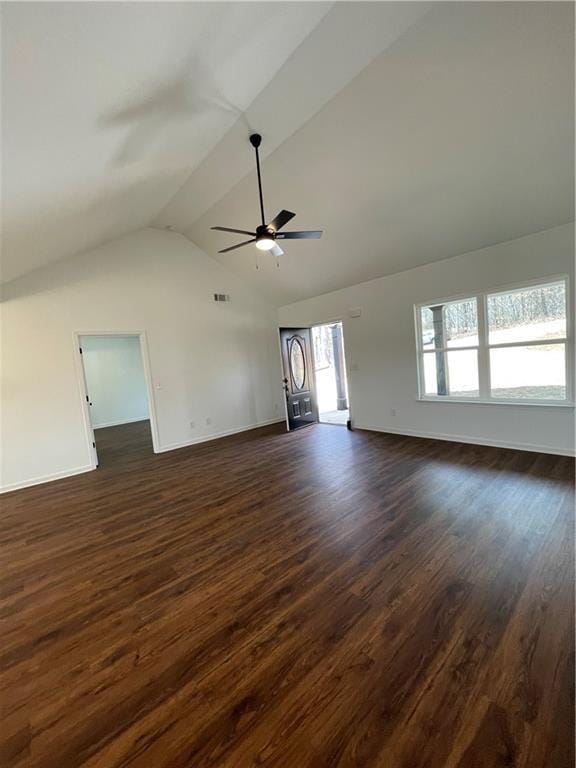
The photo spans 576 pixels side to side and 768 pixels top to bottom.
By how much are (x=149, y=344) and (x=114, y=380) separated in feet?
13.2

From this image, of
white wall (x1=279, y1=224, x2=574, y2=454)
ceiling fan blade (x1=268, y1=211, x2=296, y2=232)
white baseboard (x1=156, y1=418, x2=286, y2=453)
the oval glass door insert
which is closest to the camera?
ceiling fan blade (x1=268, y1=211, x2=296, y2=232)

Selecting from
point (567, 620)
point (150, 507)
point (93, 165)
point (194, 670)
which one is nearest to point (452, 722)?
point (567, 620)

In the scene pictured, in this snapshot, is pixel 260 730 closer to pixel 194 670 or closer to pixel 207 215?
pixel 194 670

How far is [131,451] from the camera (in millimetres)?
5863

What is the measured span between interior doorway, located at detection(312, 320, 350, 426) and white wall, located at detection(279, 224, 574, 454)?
1716mm

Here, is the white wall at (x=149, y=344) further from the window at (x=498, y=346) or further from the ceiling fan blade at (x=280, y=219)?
the window at (x=498, y=346)

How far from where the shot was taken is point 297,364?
6.70 metres

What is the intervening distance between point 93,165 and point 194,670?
3.53 m

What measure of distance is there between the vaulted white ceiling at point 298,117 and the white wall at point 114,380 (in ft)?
15.4

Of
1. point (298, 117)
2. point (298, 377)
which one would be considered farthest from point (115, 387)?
point (298, 117)

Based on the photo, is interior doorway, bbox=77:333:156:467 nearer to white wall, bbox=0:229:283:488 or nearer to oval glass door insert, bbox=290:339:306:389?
white wall, bbox=0:229:283:488

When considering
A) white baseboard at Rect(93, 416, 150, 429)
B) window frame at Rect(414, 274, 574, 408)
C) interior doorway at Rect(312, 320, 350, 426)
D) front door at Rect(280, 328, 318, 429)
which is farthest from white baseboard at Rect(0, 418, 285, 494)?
window frame at Rect(414, 274, 574, 408)

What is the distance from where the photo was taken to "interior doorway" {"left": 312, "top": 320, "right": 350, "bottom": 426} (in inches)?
325

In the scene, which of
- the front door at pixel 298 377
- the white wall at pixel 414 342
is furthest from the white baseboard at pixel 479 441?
the front door at pixel 298 377
